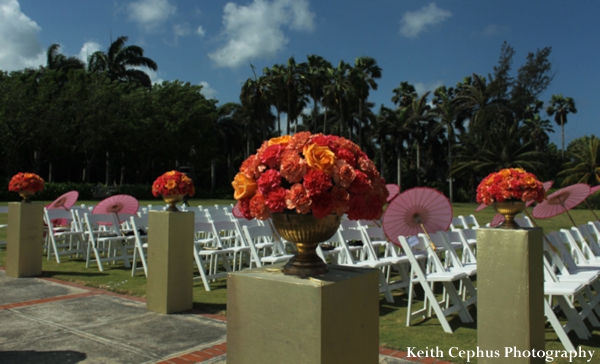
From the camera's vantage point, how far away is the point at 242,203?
251 centimetres

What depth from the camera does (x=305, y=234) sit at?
2.38 metres

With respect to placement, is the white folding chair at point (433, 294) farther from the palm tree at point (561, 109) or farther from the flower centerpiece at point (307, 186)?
the palm tree at point (561, 109)

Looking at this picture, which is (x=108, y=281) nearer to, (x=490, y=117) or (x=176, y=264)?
(x=176, y=264)

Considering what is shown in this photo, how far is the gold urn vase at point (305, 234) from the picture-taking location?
2344 millimetres

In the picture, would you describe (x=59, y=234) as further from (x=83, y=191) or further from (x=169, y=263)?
(x=83, y=191)

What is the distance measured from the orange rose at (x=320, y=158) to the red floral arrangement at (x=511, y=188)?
2.63 m

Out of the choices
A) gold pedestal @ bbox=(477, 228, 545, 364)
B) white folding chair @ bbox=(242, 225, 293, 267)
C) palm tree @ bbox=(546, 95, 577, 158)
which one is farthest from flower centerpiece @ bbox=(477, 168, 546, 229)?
palm tree @ bbox=(546, 95, 577, 158)

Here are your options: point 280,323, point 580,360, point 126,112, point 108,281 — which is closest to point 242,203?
point 280,323

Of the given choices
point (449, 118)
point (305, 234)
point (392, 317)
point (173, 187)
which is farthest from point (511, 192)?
point (449, 118)

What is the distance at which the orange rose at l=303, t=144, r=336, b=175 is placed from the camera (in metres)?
2.24

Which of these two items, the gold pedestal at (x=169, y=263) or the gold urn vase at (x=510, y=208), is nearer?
the gold urn vase at (x=510, y=208)

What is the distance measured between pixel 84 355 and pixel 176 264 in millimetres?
1628

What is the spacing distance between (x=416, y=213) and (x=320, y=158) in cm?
408

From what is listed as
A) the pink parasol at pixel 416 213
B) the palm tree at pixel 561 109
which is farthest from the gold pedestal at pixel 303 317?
the palm tree at pixel 561 109
